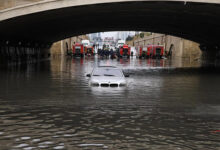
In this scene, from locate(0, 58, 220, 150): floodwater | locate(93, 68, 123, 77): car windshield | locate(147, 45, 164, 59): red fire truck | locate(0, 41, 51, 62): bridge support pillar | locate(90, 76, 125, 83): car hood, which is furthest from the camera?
locate(147, 45, 164, 59): red fire truck

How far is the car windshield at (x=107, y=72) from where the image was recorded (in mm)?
18584

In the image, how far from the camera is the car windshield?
18.6 metres

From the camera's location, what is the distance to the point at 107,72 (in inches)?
744

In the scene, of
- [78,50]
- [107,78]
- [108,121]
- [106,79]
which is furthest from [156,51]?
[108,121]

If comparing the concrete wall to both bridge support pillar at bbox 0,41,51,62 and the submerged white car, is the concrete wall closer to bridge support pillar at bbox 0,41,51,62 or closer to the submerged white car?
bridge support pillar at bbox 0,41,51,62

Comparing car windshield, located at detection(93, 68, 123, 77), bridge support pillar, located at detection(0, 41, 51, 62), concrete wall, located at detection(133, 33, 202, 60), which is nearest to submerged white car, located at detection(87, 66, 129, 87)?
car windshield, located at detection(93, 68, 123, 77)

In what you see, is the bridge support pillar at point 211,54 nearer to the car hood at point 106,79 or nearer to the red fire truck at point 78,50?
the red fire truck at point 78,50

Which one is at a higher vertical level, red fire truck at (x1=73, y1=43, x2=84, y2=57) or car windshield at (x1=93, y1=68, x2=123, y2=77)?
red fire truck at (x1=73, y1=43, x2=84, y2=57)

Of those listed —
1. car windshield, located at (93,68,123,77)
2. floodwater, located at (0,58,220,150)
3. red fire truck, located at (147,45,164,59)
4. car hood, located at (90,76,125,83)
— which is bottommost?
floodwater, located at (0,58,220,150)

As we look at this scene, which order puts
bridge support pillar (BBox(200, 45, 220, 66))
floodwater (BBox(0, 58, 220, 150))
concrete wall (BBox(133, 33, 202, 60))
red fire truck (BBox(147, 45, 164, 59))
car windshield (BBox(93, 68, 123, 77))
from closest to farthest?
floodwater (BBox(0, 58, 220, 150)), car windshield (BBox(93, 68, 123, 77)), bridge support pillar (BBox(200, 45, 220, 66)), red fire truck (BBox(147, 45, 164, 59)), concrete wall (BBox(133, 33, 202, 60))

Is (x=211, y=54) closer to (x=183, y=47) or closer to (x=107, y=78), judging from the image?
(x=183, y=47)

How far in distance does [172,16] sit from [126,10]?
5.34 metres

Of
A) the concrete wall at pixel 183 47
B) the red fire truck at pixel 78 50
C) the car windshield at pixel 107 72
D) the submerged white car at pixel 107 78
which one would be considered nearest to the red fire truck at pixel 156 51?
the concrete wall at pixel 183 47

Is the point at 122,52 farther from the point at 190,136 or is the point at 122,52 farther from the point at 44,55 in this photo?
the point at 190,136
